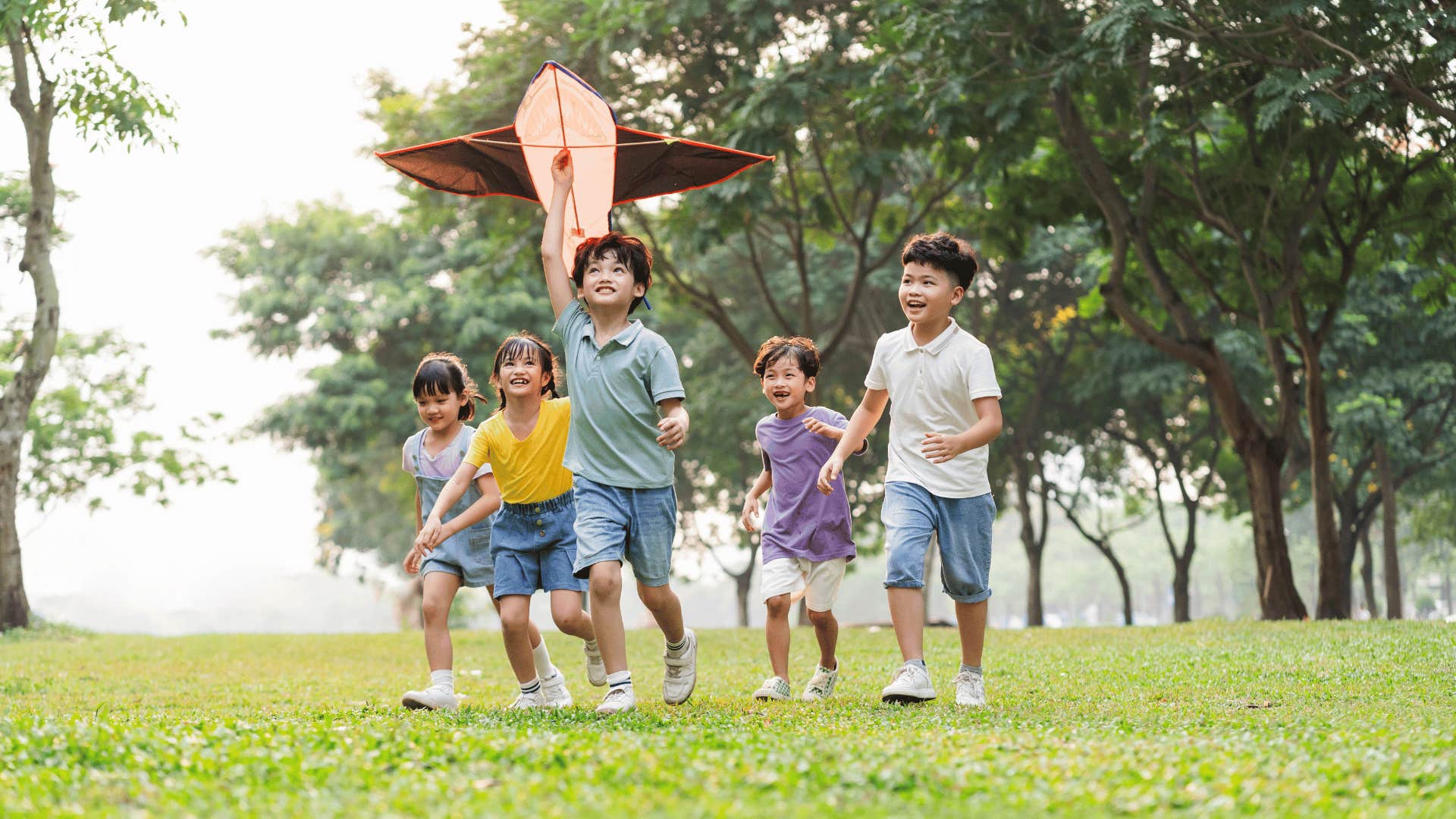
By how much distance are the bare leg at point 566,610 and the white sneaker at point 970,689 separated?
1892 mm

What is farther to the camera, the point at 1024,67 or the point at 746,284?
the point at 746,284

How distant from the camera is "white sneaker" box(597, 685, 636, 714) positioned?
20.2 feet

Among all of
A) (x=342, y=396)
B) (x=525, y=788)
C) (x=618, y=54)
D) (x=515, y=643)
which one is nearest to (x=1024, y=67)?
(x=618, y=54)

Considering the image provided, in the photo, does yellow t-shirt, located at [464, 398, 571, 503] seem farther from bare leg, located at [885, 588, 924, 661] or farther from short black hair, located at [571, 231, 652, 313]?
bare leg, located at [885, 588, 924, 661]

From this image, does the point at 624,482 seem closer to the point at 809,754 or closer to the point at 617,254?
the point at 617,254

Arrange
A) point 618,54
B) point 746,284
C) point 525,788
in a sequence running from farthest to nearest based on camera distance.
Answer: point 746,284, point 618,54, point 525,788

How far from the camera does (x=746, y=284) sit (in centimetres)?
2773

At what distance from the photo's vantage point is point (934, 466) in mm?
6848

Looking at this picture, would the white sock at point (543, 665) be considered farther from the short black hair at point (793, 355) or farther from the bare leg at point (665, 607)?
the short black hair at point (793, 355)

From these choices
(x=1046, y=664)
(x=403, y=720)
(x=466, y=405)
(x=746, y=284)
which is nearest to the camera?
(x=403, y=720)

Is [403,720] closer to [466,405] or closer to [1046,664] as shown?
[466,405]

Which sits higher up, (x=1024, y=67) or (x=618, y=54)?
(x=618, y=54)

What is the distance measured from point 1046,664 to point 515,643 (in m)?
5.04

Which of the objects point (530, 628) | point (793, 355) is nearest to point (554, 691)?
point (530, 628)
